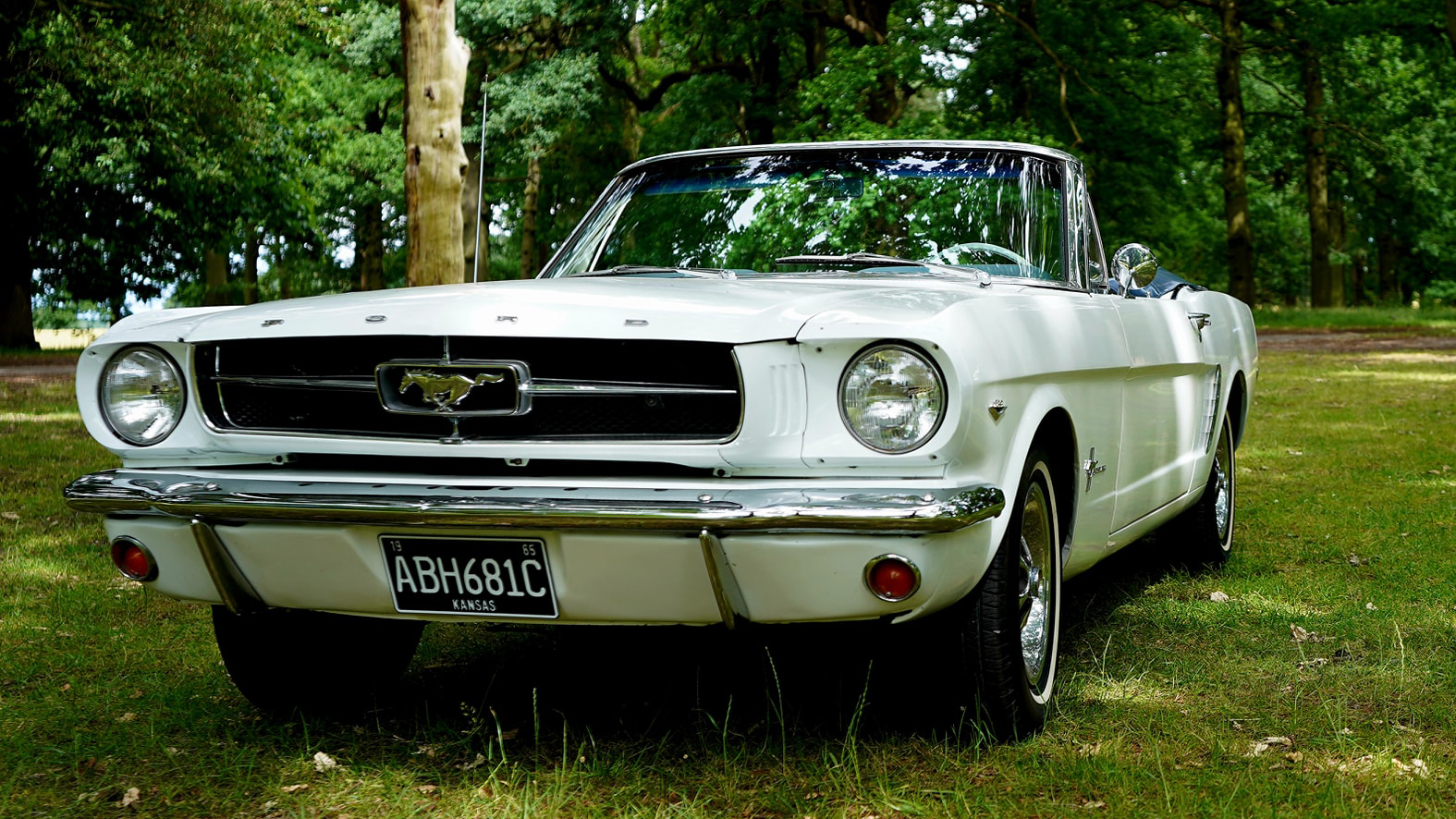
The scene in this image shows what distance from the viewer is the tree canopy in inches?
788

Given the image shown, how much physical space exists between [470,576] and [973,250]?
1.82m

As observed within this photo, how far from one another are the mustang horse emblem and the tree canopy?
13.8m

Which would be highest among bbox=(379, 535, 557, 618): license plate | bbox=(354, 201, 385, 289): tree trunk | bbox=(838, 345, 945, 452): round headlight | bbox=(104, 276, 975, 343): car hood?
bbox=(354, 201, 385, 289): tree trunk

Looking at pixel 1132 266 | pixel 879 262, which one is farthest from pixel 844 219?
pixel 1132 266

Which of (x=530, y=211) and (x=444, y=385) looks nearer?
(x=444, y=385)

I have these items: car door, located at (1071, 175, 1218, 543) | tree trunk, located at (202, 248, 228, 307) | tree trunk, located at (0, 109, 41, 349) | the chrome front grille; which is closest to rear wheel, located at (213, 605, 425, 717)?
the chrome front grille

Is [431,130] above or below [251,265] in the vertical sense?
above

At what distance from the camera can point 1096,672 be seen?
398cm

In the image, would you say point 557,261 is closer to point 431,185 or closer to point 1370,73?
point 431,185

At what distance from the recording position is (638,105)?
2905cm

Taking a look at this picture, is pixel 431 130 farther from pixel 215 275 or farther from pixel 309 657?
pixel 215 275

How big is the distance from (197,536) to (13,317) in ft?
83.6

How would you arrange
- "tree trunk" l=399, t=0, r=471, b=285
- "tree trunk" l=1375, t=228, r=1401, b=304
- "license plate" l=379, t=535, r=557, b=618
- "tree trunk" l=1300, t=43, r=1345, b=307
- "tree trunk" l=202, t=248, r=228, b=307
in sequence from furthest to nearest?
"tree trunk" l=1375, t=228, r=1401, b=304 → "tree trunk" l=202, t=248, r=228, b=307 → "tree trunk" l=1300, t=43, r=1345, b=307 → "tree trunk" l=399, t=0, r=471, b=285 → "license plate" l=379, t=535, r=557, b=618

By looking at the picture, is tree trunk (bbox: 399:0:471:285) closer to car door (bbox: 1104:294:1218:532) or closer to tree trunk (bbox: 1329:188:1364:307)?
car door (bbox: 1104:294:1218:532)
